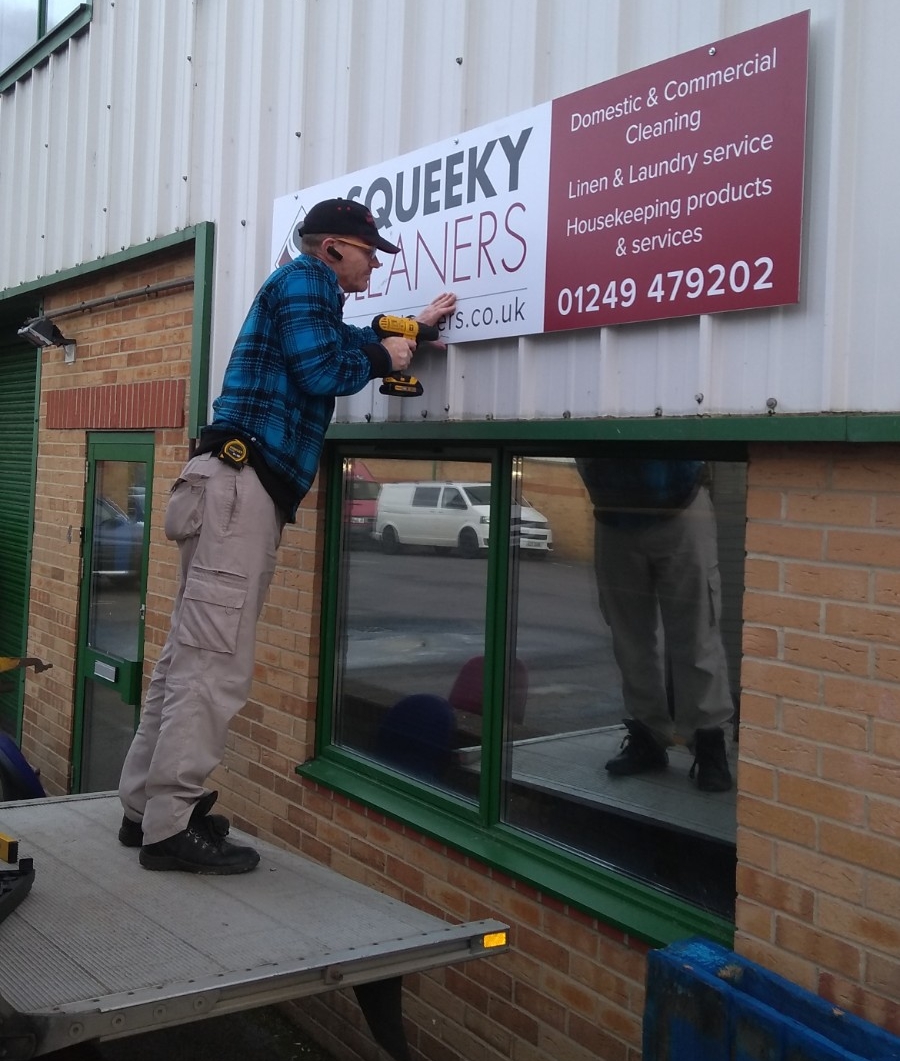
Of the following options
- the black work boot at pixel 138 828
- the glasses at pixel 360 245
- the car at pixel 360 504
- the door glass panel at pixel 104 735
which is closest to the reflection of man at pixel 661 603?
the glasses at pixel 360 245

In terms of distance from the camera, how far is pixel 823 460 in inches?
108

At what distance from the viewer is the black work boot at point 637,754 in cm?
343

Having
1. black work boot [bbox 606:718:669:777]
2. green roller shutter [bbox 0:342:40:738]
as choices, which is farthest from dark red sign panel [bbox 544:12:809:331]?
green roller shutter [bbox 0:342:40:738]

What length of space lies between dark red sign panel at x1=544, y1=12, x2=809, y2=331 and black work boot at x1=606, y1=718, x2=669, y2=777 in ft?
4.06

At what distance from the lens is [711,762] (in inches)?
129

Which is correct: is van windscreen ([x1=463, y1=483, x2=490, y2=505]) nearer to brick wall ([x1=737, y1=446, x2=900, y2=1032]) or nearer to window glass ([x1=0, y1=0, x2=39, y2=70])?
brick wall ([x1=737, y1=446, x2=900, y2=1032])

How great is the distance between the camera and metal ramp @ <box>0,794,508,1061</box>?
2541 mm

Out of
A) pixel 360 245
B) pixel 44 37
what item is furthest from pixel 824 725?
pixel 44 37

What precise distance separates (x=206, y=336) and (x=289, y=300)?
5.84 feet

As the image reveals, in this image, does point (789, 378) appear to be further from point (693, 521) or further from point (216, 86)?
point (216, 86)

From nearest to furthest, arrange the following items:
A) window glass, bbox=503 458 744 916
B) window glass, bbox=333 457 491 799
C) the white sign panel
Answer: window glass, bbox=503 458 744 916
the white sign panel
window glass, bbox=333 457 491 799

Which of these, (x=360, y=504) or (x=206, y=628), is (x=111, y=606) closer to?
(x=360, y=504)

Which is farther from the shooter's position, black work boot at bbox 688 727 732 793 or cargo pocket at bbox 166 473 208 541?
cargo pocket at bbox 166 473 208 541

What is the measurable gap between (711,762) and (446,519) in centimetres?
136
